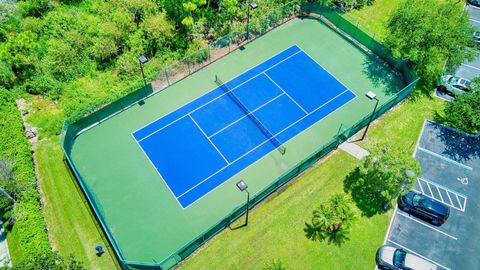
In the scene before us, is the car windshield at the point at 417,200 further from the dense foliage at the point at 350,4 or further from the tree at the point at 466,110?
the dense foliage at the point at 350,4

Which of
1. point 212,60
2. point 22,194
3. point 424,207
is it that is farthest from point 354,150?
point 22,194

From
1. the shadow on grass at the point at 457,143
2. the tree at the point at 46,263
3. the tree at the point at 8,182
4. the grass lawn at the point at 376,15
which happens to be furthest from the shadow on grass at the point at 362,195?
the tree at the point at 8,182

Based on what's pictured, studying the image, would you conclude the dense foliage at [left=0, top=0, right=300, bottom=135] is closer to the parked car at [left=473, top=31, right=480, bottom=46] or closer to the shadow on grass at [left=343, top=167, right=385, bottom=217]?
the shadow on grass at [left=343, top=167, right=385, bottom=217]

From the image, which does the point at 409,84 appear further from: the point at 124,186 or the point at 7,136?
the point at 7,136

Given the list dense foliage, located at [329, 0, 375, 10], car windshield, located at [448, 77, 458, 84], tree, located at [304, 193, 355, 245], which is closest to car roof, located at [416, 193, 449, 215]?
tree, located at [304, 193, 355, 245]

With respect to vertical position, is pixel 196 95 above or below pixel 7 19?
below

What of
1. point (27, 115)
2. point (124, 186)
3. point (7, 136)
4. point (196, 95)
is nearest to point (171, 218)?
point (124, 186)

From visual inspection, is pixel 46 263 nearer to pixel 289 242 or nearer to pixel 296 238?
pixel 289 242
